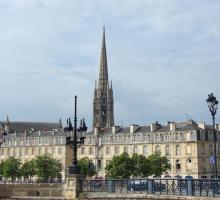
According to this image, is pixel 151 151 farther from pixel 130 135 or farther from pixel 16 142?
pixel 16 142

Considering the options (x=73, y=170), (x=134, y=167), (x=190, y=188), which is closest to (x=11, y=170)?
(x=134, y=167)

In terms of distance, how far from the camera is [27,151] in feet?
379

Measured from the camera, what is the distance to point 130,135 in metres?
98.6

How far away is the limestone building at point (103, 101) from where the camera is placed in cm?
15250

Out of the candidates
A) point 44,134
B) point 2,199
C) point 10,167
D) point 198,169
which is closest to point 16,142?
point 44,134

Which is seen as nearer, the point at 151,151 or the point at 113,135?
the point at 151,151

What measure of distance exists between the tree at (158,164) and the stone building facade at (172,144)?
4.95m

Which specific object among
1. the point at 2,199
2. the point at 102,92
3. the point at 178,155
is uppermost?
the point at 102,92

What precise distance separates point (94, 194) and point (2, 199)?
11741mm

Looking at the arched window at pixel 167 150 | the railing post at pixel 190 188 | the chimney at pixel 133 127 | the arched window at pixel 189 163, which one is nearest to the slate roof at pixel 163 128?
the chimney at pixel 133 127

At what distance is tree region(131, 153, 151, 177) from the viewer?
81312 millimetres

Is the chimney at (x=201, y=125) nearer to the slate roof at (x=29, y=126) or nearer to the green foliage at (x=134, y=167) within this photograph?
the green foliage at (x=134, y=167)

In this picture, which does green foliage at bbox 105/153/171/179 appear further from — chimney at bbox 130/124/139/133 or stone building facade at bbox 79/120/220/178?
chimney at bbox 130/124/139/133

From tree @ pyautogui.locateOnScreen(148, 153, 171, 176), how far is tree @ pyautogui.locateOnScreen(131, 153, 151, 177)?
0.78 meters
